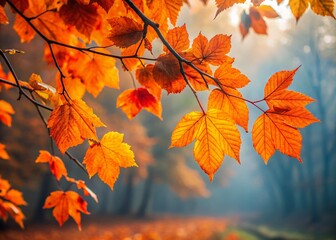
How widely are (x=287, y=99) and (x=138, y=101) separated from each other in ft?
1.81

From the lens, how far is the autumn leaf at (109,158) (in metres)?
0.82

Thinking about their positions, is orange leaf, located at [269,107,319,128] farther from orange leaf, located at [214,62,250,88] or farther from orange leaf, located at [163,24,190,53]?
orange leaf, located at [163,24,190,53]

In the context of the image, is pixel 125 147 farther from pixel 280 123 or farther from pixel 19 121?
pixel 19 121

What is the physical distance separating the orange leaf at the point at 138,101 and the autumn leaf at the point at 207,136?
0.35 metres

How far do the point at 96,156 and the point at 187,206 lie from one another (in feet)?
134

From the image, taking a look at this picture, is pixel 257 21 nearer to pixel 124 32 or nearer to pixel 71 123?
pixel 124 32

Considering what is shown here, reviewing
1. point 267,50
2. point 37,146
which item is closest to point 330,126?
point 267,50

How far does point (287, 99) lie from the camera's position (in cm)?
68

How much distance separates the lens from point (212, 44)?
707mm

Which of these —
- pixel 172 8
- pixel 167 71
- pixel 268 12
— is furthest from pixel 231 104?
pixel 268 12

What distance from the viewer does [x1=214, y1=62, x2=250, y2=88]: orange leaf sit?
68 cm

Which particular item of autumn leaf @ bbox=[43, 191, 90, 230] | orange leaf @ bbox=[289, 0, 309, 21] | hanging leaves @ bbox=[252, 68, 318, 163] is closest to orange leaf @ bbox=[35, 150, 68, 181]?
autumn leaf @ bbox=[43, 191, 90, 230]

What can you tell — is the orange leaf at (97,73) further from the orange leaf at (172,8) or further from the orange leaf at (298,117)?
the orange leaf at (298,117)

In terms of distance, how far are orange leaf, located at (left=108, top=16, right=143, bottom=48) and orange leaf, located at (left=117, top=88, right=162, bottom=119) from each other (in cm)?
32
